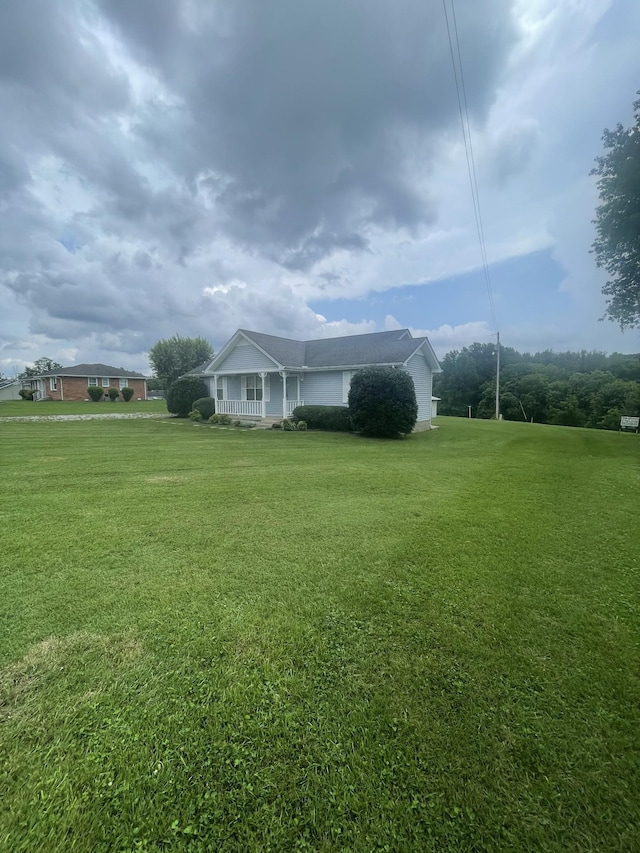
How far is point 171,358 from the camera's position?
1587 inches

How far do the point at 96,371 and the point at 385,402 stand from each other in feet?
138

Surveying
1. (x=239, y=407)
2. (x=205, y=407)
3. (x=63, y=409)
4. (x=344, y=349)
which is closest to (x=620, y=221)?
(x=344, y=349)

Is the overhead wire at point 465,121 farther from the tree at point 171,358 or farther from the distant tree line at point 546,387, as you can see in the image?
the tree at point 171,358

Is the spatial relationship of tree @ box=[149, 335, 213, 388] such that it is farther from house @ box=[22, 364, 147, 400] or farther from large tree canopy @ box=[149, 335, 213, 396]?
house @ box=[22, 364, 147, 400]

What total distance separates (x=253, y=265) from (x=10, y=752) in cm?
2427

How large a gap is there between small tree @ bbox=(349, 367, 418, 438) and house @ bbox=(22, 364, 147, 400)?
3867cm

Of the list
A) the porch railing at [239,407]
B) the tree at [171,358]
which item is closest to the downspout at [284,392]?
the porch railing at [239,407]

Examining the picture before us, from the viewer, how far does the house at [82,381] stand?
41.1m

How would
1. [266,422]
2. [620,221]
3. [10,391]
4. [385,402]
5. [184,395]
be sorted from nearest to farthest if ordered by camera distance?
[385,402] < [620,221] < [266,422] < [184,395] < [10,391]

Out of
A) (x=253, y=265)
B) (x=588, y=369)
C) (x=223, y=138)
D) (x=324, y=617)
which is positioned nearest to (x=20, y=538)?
(x=324, y=617)

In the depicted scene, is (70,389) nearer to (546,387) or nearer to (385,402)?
(385,402)

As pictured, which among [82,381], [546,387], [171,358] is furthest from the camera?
[546,387]

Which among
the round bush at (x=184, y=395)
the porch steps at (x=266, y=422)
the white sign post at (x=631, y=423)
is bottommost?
the white sign post at (x=631, y=423)

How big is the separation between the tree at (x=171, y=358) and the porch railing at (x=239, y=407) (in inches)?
819
